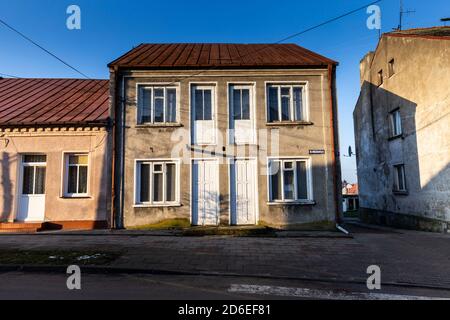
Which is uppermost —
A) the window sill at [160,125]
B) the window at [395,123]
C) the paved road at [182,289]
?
the window at [395,123]

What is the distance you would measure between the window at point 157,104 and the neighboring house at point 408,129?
11262 millimetres

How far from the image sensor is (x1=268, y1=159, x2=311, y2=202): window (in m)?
12.6

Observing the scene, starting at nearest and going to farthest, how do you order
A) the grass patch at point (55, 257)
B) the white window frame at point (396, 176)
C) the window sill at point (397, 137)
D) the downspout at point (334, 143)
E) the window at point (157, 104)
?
the grass patch at point (55, 257) < the downspout at point (334, 143) < the window at point (157, 104) < the window sill at point (397, 137) < the white window frame at point (396, 176)

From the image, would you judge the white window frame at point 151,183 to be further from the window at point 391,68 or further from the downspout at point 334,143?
the window at point 391,68

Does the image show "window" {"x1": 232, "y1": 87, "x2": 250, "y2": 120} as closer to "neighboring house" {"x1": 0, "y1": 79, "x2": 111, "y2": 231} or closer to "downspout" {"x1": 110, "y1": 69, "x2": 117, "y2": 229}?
"downspout" {"x1": 110, "y1": 69, "x2": 117, "y2": 229}

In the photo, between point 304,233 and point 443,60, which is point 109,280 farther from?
point 443,60

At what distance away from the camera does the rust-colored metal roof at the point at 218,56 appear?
1298 centimetres

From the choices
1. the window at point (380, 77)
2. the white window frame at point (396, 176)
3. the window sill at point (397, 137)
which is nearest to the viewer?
the window sill at point (397, 137)

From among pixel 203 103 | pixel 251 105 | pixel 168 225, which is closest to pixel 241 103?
pixel 251 105

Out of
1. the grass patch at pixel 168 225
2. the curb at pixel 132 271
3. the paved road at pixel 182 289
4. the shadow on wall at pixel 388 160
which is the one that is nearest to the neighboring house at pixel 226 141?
the grass patch at pixel 168 225

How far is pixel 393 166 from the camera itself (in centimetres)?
1734

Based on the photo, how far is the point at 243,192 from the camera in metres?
12.6

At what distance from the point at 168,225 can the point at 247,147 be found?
14.5 feet
